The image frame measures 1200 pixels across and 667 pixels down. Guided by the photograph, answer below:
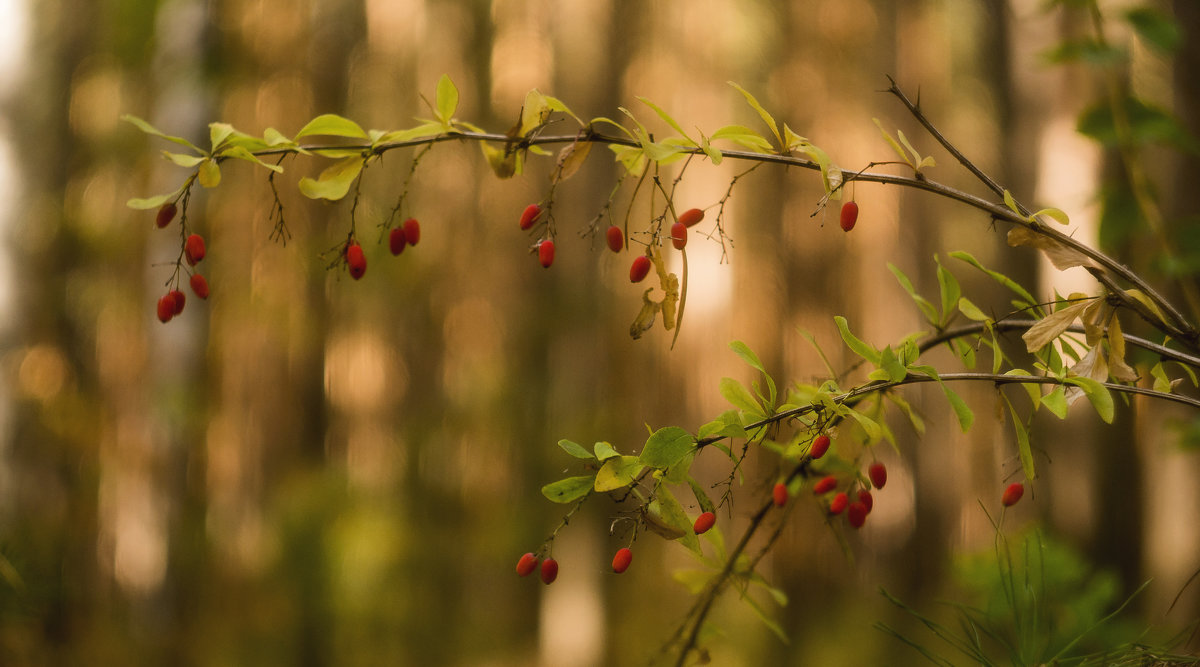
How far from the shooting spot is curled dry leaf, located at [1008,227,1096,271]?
1.08ft

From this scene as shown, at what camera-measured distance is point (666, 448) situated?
313 mm

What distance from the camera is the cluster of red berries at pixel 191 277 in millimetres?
372

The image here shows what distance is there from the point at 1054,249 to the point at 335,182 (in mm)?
331

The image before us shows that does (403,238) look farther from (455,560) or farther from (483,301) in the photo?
(455,560)

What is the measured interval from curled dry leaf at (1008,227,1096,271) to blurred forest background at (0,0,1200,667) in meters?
0.74

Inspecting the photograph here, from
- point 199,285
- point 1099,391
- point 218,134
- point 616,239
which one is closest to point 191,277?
point 199,285

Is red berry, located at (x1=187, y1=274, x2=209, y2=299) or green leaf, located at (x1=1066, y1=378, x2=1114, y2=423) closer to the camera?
green leaf, located at (x1=1066, y1=378, x2=1114, y2=423)

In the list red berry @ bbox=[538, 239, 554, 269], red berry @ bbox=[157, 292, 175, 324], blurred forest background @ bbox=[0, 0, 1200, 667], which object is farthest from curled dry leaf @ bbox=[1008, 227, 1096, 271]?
blurred forest background @ bbox=[0, 0, 1200, 667]

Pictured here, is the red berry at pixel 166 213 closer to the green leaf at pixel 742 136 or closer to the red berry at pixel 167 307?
the red berry at pixel 167 307

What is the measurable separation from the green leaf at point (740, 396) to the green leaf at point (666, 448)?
33mm

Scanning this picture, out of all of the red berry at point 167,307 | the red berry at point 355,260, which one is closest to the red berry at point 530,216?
the red berry at point 355,260

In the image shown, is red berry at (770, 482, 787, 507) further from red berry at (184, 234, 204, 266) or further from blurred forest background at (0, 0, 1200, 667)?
blurred forest background at (0, 0, 1200, 667)

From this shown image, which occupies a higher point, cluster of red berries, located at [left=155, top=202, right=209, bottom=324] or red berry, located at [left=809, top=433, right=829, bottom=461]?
cluster of red berries, located at [left=155, top=202, right=209, bottom=324]

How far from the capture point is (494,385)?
46.4 inches
